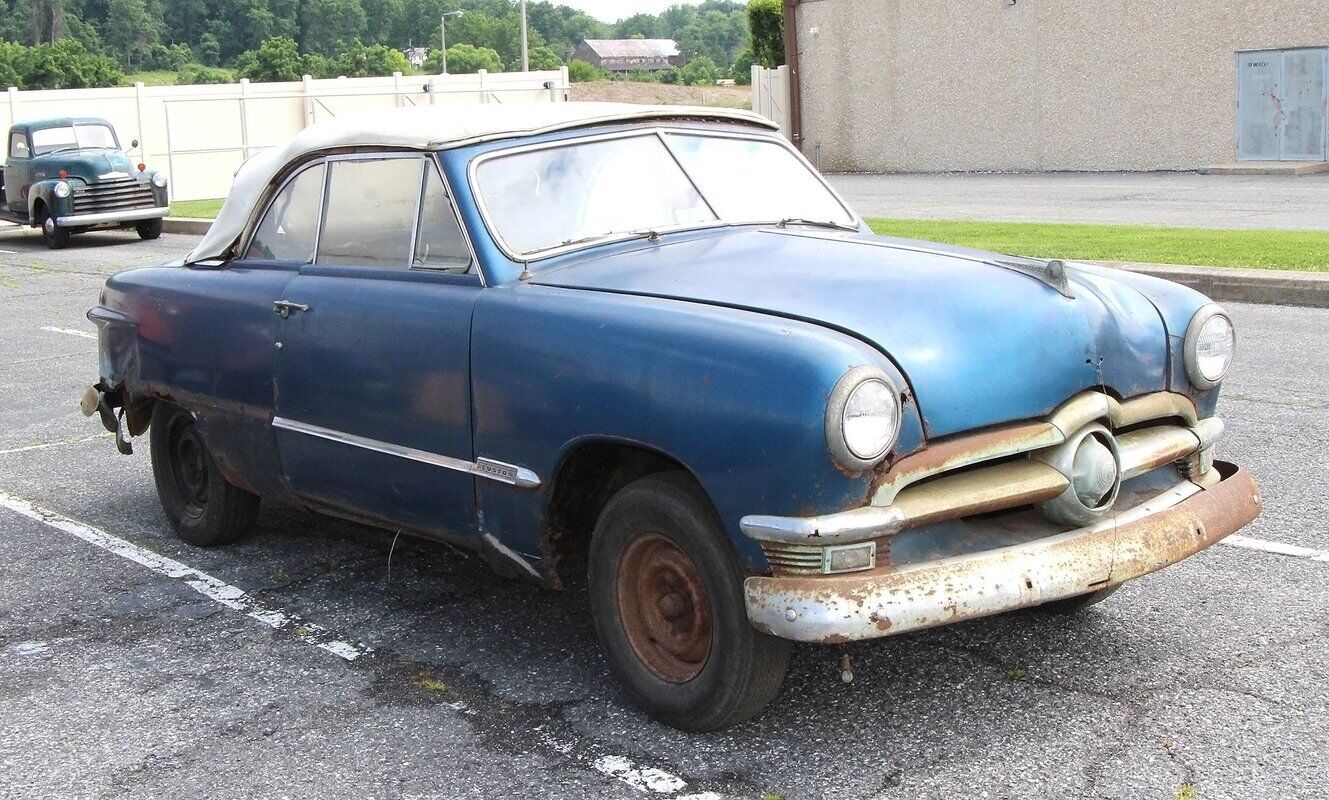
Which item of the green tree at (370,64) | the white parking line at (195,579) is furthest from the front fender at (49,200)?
the green tree at (370,64)

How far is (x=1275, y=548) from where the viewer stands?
17.0 ft

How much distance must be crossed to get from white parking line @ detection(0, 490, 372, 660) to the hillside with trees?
60.5 m

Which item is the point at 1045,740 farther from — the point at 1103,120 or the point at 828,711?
the point at 1103,120

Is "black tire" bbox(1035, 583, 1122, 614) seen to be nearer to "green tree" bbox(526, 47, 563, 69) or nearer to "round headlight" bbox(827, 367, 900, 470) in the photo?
"round headlight" bbox(827, 367, 900, 470)

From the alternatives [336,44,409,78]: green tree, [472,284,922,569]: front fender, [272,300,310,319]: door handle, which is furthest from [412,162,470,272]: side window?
[336,44,409,78]: green tree

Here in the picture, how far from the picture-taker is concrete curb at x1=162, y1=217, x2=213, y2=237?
2350 cm

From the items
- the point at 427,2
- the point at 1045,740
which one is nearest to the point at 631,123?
the point at 1045,740

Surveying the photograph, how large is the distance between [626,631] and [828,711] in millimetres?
578

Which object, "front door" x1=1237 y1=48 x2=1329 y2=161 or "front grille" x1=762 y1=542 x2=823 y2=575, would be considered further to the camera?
"front door" x1=1237 y1=48 x2=1329 y2=161

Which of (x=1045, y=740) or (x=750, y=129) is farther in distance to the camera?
(x=750, y=129)

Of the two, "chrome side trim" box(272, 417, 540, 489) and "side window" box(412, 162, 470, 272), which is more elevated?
"side window" box(412, 162, 470, 272)

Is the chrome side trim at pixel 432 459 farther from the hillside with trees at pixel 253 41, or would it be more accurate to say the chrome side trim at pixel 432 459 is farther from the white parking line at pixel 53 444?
the hillside with trees at pixel 253 41

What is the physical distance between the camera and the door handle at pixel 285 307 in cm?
493

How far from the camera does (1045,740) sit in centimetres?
374
